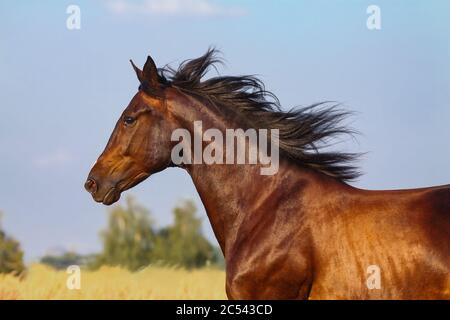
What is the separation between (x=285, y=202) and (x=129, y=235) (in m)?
9.05

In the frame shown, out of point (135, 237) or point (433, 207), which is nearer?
point (433, 207)

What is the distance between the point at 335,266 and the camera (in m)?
7.11

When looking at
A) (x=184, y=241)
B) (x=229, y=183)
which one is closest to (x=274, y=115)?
(x=229, y=183)

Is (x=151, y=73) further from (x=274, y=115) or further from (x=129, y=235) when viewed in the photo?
(x=129, y=235)

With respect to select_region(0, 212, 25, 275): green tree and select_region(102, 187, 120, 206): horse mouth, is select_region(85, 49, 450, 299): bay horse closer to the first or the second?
select_region(102, 187, 120, 206): horse mouth

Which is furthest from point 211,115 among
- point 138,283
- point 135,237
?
point 135,237

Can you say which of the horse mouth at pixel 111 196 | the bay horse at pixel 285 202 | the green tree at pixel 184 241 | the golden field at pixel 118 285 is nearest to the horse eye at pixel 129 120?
the bay horse at pixel 285 202

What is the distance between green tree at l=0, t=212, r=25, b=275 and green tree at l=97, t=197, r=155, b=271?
1380 millimetres

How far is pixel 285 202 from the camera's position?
758cm

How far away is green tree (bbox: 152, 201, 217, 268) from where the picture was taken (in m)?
15.0

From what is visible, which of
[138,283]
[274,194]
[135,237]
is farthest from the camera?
[135,237]

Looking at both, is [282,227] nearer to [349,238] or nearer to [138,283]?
[349,238]

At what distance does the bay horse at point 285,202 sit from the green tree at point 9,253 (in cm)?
727
